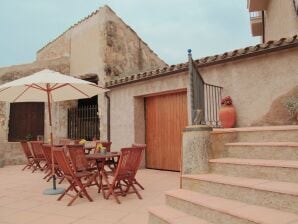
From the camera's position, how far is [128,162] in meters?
5.41

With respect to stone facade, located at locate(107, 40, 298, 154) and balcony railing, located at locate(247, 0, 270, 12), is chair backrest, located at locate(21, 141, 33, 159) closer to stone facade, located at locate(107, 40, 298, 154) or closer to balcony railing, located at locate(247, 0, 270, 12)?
stone facade, located at locate(107, 40, 298, 154)

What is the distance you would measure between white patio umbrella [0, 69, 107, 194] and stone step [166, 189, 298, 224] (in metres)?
3.18

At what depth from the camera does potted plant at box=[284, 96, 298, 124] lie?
5.98 m

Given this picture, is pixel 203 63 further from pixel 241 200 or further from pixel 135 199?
pixel 241 200

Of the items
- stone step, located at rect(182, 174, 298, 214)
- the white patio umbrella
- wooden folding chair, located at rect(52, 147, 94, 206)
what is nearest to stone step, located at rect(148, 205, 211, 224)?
stone step, located at rect(182, 174, 298, 214)

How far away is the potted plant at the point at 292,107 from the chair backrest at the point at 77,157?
4072 millimetres

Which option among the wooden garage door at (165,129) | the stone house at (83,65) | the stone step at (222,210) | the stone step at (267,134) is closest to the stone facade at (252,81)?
the wooden garage door at (165,129)

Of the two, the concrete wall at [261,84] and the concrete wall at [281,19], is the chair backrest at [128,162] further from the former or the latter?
the concrete wall at [281,19]

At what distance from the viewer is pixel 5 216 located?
4555 millimetres

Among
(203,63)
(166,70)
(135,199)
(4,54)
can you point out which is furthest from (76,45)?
(4,54)

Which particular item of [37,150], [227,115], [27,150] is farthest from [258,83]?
[27,150]

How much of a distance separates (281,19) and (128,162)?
712 cm

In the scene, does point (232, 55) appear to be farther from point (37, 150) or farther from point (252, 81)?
point (37, 150)

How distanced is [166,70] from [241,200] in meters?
5.64
